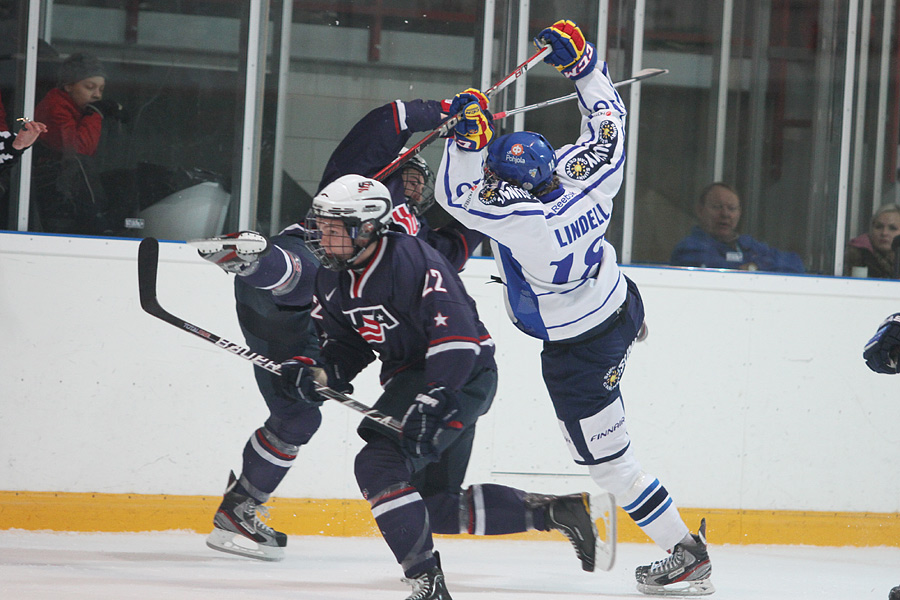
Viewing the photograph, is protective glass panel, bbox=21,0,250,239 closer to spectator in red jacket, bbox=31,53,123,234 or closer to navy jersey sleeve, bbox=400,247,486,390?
spectator in red jacket, bbox=31,53,123,234

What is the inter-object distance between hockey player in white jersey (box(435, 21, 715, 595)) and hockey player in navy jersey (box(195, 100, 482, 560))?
1.06 ft

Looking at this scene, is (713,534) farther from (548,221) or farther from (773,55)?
(773,55)

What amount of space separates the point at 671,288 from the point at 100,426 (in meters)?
2.09

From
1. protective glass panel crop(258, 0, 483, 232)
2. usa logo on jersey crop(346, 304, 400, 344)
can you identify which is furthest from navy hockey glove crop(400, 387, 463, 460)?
protective glass panel crop(258, 0, 483, 232)

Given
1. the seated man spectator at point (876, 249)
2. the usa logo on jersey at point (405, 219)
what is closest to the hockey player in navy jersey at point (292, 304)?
the usa logo on jersey at point (405, 219)

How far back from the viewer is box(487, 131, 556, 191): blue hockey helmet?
110 inches

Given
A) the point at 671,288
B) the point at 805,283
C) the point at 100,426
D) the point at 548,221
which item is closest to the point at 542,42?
the point at 548,221

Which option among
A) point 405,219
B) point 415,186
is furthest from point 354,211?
point 415,186

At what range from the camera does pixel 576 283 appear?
2.86m

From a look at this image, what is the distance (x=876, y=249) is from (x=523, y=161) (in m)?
2.30

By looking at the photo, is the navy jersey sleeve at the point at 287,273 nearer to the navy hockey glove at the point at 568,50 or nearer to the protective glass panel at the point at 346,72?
the navy hockey glove at the point at 568,50

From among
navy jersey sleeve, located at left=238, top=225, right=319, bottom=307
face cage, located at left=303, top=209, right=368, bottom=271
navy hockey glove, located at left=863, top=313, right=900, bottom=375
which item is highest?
face cage, located at left=303, top=209, right=368, bottom=271

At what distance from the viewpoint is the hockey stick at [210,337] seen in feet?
8.32

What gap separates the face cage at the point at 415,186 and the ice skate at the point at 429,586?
3.85 ft
